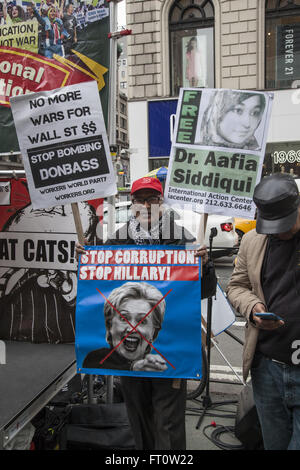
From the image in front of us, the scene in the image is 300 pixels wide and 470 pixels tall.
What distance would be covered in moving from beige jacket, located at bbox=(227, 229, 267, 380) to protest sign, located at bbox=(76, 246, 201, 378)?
289mm

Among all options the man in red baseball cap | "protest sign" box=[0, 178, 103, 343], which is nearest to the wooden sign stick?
the man in red baseball cap

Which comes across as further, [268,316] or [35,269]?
[35,269]

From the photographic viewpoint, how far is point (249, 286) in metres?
2.32

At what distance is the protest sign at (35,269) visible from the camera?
3498 millimetres

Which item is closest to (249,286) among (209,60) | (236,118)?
(236,118)

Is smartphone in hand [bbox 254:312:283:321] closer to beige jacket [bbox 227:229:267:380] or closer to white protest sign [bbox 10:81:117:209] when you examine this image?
beige jacket [bbox 227:229:267:380]

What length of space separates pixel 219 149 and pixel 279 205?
0.87 m

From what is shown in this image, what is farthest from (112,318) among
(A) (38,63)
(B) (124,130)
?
(B) (124,130)

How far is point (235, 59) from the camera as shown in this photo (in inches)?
663

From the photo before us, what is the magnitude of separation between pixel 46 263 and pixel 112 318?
1229 millimetres

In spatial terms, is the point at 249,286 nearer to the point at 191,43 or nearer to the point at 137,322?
the point at 137,322

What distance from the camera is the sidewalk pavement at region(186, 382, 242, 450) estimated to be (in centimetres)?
321
